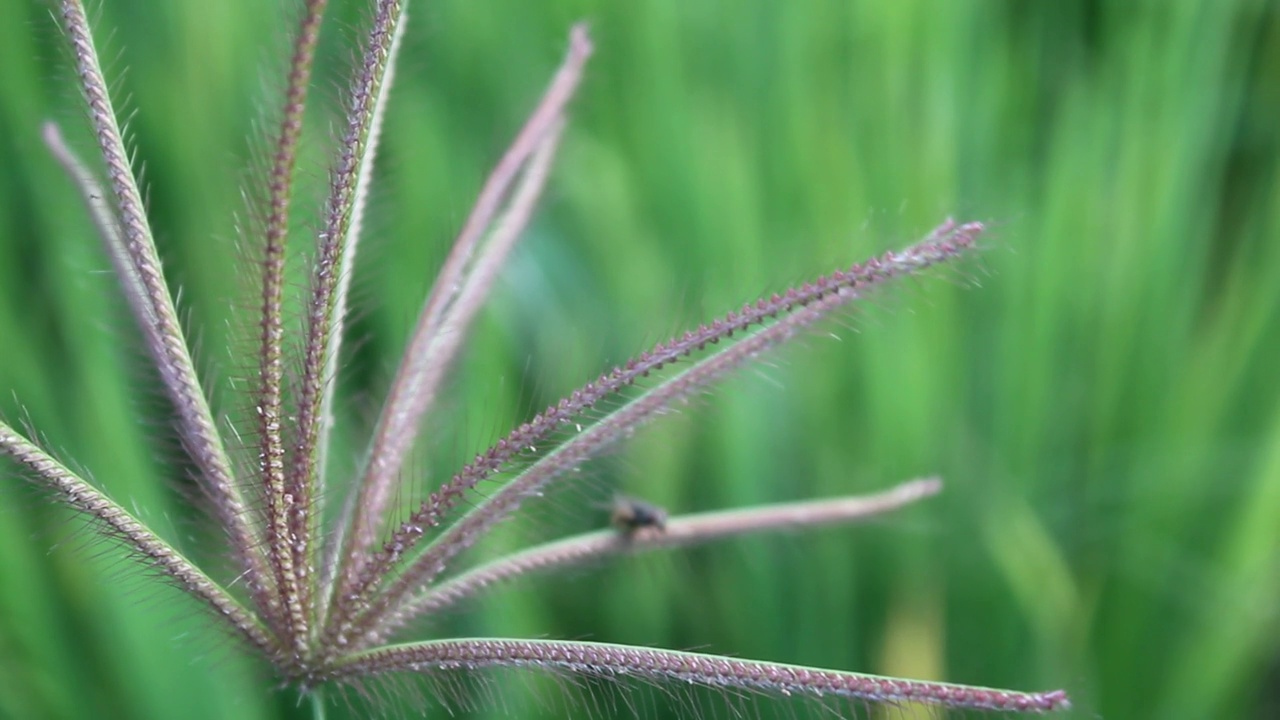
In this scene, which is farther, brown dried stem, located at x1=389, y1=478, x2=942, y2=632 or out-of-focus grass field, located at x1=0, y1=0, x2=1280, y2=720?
out-of-focus grass field, located at x1=0, y1=0, x2=1280, y2=720

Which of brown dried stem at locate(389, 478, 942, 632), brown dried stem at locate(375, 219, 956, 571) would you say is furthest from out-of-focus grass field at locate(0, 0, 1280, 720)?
brown dried stem at locate(375, 219, 956, 571)

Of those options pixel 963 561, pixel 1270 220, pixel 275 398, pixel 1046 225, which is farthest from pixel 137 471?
pixel 1270 220

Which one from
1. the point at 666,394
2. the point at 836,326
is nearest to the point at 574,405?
the point at 666,394

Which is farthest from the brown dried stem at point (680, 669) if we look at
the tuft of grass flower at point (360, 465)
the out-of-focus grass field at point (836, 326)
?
the out-of-focus grass field at point (836, 326)

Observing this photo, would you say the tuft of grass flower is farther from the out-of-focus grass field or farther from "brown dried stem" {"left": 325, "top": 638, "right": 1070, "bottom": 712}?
the out-of-focus grass field

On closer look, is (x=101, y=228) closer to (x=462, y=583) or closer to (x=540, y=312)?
(x=462, y=583)

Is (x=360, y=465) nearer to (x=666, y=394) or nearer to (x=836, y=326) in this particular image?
(x=666, y=394)

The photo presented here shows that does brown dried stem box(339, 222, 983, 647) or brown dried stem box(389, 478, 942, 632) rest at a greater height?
brown dried stem box(339, 222, 983, 647)

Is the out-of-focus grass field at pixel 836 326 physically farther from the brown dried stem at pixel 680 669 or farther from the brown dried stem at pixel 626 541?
the brown dried stem at pixel 680 669
